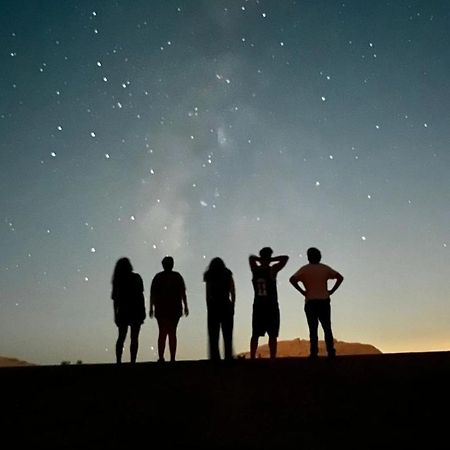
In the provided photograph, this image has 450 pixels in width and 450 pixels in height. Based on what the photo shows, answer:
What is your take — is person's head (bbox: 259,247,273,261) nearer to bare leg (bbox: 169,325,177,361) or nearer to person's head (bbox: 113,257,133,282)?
bare leg (bbox: 169,325,177,361)

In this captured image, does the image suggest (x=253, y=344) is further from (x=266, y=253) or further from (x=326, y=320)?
(x=266, y=253)

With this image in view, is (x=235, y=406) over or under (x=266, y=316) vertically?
under

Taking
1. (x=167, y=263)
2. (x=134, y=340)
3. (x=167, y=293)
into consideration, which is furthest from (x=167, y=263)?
(x=134, y=340)

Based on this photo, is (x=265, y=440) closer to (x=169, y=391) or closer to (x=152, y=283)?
(x=169, y=391)

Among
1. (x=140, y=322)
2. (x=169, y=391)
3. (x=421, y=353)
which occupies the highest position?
(x=140, y=322)

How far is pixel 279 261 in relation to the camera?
34.3 feet

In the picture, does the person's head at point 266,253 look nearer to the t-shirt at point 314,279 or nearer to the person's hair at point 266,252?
the person's hair at point 266,252

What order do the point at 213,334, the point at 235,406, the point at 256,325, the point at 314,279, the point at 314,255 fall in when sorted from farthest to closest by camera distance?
the point at 256,325 → the point at 314,255 → the point at 314,279 → the point at 213,334 → the point at 235,406

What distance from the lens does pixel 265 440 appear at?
5195 millimetres

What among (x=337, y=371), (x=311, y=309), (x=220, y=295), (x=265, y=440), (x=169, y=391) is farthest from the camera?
(x=311, y=309)

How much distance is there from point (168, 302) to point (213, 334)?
4.27ft

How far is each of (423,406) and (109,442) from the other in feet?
9.20

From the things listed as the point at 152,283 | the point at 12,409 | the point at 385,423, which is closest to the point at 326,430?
the point at 385,423

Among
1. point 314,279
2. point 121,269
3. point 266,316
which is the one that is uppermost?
point 121,269
